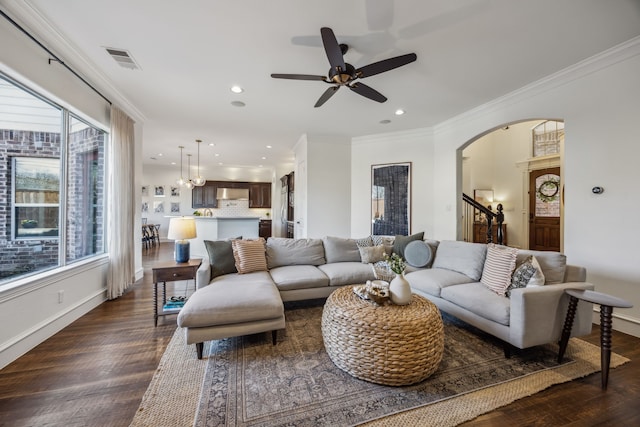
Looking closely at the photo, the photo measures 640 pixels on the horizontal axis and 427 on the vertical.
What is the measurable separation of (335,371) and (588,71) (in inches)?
167

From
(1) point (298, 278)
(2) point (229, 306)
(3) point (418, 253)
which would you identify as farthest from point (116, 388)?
(3) point (418, 253)

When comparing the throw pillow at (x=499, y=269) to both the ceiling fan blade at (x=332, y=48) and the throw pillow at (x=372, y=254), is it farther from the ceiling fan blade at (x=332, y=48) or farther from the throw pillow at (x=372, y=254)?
the ceiling fan blade at (x=332, y=48)

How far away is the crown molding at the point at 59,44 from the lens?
6.71ft

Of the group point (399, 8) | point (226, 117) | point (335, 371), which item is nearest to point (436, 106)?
point (399, 8)

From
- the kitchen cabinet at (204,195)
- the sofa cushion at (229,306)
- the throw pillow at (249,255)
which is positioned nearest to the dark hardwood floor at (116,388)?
the sofa cushion at (229,306)

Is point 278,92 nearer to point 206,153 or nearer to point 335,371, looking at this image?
point 335,371

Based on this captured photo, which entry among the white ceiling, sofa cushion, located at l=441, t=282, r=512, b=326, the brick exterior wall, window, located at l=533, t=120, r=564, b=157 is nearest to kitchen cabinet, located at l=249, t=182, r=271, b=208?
the white ceiling

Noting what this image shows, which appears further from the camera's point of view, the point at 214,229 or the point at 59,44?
the point at 214,229

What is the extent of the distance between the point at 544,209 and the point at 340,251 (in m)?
6.53

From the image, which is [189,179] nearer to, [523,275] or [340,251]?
[340,251]

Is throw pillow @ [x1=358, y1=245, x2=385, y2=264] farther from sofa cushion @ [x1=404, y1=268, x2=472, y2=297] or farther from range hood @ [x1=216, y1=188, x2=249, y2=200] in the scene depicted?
range hood @ [x1=216, y1=188, x2=249, y2=200]

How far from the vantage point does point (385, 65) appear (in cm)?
229

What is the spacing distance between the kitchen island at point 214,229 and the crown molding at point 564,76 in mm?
A: 5262

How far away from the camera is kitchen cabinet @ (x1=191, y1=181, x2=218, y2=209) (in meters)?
9.77
